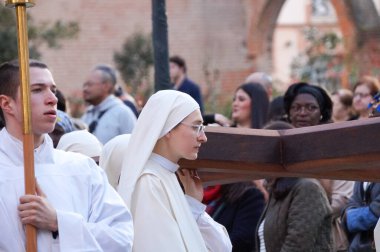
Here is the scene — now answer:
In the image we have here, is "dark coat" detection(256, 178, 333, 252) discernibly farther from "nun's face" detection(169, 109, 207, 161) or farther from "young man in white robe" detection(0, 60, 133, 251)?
"young man in white robe" detection(0, 60, 133, 251)

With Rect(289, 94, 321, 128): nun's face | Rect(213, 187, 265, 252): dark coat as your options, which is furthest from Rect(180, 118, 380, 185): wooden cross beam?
Rect(289, 94, 321, 128): nun's face

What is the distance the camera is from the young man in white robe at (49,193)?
595 cm

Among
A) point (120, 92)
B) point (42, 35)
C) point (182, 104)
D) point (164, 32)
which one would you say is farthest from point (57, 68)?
point (182, 104)

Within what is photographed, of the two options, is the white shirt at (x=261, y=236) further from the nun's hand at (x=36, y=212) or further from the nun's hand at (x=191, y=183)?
the nun's hand at (x=36, y=212)

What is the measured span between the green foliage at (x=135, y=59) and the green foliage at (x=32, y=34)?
1.67 meters

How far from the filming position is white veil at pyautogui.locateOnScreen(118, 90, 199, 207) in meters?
6.93

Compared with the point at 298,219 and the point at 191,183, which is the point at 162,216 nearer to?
the point at 191,183

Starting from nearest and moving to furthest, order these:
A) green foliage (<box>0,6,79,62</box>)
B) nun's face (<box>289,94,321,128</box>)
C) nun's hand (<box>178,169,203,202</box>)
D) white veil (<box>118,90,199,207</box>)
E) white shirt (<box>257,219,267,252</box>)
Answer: white veil (<box>118,90,199,207</box>) < nun's hand (<box>178,169,203,202</box>) < white shirt (<box>257,219,267,252</box>) < nun's face (<box>289,94,321,128</box>) < green foliage (<box>0,6,79,62</box>)

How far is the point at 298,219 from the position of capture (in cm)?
841

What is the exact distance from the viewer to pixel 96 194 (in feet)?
20.5

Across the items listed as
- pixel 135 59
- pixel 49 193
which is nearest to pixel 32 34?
pixel 135 59

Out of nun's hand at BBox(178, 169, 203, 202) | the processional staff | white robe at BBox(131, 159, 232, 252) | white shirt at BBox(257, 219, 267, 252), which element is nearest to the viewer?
the processional staff

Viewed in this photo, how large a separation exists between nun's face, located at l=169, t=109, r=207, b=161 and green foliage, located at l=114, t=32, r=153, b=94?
17.9 meters

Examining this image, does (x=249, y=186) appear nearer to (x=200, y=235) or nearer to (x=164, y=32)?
(x=164, y=32)
